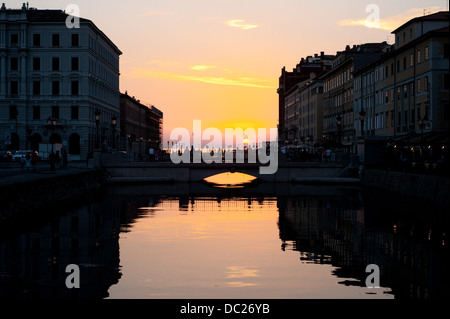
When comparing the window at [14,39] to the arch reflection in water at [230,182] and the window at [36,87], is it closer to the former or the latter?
the window at [36,87]

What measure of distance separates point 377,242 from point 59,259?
13019 mm

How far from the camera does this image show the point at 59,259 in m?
23.5

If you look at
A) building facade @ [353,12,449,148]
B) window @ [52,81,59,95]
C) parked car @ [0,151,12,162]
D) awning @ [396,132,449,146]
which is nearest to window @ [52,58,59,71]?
window @ [52,81,59,95]

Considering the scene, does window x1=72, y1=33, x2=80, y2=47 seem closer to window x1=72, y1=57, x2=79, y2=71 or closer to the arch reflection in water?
window x1=72, y1=57, x2=79, y2=71

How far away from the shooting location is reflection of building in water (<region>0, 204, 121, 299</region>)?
18.4 metres

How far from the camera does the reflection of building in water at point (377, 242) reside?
2012cm

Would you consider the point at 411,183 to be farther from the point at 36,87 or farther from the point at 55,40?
the point at 55,40

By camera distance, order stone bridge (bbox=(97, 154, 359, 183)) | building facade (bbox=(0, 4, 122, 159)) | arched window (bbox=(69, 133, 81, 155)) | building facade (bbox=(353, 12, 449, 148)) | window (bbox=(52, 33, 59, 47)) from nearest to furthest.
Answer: building facade (bbox=(353, 12, 449, 148))
stone bridge (bbox=(97, 154, 359, 183))
building facade (bbox=(0, 4, 122, 159))
arched window (bbox=(69, 133, 81, 155))
window (bbox=(52, 33, 59, 47))

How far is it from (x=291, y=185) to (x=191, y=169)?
36.2 ft

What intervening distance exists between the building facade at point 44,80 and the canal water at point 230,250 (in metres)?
52.7

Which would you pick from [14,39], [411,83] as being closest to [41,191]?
[411,83]

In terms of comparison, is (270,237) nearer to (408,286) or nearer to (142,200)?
(408,286)

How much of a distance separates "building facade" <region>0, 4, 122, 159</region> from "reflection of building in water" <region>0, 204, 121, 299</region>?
208 feet

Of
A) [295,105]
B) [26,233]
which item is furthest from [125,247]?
[295,105]
